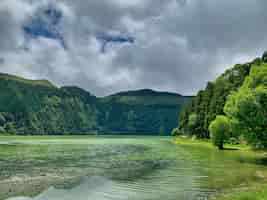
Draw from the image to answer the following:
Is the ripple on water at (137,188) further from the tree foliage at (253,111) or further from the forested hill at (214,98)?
the forested hill at (214,98)

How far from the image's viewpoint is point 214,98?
415 feet

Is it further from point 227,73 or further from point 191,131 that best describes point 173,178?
point 191,131

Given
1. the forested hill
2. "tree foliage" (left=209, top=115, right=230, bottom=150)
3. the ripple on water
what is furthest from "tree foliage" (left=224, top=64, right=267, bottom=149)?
the forested hill

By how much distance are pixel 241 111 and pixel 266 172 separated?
1693cm

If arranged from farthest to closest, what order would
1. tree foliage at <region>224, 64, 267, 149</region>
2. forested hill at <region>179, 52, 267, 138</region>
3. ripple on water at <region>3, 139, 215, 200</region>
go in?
forested hill at <region>179, 52, 267, 138</region> < tree foliage at <region>224, 64, 267, 149</region> < ripple on water at <region>3, 139, 215, 200</region>

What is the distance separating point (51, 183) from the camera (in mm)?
35875

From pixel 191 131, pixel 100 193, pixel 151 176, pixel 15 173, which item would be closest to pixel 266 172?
pixel 151 176

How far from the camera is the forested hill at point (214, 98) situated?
11906cm

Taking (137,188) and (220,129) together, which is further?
(220,129)

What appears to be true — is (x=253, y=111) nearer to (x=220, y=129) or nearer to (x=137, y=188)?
(x=137, y=188)

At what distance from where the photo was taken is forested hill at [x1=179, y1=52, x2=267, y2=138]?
119 m

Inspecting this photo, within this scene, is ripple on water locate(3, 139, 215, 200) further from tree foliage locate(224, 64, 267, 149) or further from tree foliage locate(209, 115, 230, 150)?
tree foliage locate(209, 115, 230, 150)

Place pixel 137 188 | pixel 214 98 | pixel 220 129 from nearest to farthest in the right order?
1. pixel 137 188
2. pixel 220 129
3. pixel 214 98

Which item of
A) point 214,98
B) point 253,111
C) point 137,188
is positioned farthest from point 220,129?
point 137,188
